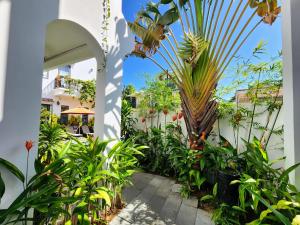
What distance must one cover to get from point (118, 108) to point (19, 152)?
5.91ft

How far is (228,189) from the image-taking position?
2.90 meters

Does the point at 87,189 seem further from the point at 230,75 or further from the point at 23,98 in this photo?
the point at 230,75

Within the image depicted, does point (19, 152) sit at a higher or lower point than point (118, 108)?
lower

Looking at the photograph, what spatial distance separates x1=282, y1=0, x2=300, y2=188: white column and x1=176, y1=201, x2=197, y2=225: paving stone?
1.77 m

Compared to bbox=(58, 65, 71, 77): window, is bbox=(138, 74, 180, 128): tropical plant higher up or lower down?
lower down

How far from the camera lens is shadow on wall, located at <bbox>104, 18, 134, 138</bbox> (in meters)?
3.14

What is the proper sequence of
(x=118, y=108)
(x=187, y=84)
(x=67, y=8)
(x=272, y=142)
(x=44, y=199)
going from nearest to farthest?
(x=44, y=199)
(x=67, y=8)
(x=118, y=108)
(x=272, y=142)
(x=187, y=84)

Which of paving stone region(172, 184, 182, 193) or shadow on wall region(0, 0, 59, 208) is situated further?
paving stone region(172, 184, 182, 193)

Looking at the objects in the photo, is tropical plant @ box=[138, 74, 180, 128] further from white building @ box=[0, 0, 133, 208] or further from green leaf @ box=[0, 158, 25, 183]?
green leaf @ box=[0, 158, 25, 183]

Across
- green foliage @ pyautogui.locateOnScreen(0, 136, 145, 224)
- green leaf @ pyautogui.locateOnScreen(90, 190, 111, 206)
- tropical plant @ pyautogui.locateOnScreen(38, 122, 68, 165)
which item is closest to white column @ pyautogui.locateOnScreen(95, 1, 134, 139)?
green foliage @ pyautogui.locateOnScreen(0, 136, 145, 224)

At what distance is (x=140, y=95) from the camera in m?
6.81

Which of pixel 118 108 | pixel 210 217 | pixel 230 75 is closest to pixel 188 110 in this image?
pixel 230 75

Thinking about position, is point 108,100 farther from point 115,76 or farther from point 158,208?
point 158,208

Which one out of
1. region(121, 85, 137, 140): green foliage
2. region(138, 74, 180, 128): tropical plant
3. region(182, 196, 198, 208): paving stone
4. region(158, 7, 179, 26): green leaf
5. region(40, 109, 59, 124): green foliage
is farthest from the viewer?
region(121, 85, 137, 140): green foliage
